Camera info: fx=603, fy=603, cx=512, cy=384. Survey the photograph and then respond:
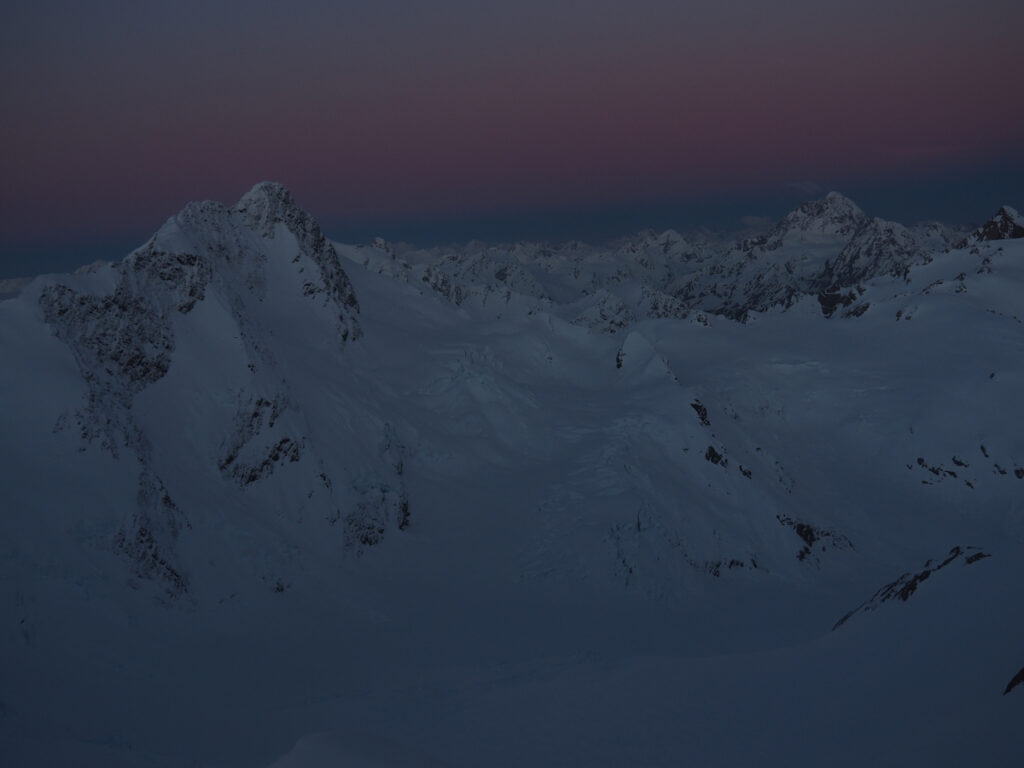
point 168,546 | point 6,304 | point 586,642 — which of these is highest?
point 6,304

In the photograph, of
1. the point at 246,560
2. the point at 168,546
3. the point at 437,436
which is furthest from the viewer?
the point at 437,436

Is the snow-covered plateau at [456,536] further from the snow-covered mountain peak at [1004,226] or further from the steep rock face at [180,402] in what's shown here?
the snow-covered mountain peak at [1004,226]

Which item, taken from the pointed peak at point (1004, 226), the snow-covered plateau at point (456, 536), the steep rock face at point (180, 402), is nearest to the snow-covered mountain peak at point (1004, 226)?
the pointed peak at point (1004, 226)

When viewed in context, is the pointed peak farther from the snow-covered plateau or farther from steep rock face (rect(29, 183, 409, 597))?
steep rock face (rect(29, 183, 409, 597))

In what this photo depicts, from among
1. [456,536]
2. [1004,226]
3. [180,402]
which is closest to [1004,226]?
[1004,226]

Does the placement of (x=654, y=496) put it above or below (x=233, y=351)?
below

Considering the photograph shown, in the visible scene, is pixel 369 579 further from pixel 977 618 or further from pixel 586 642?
pixel 977 618

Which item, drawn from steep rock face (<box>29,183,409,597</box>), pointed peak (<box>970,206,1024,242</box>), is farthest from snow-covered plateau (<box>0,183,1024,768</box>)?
pointed peak (<box>970,206,1024,242</box>)

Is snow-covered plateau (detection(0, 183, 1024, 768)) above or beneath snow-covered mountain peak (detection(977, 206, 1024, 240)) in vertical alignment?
beneath

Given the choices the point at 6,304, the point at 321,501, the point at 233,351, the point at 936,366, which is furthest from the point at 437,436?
the point at 936,366
